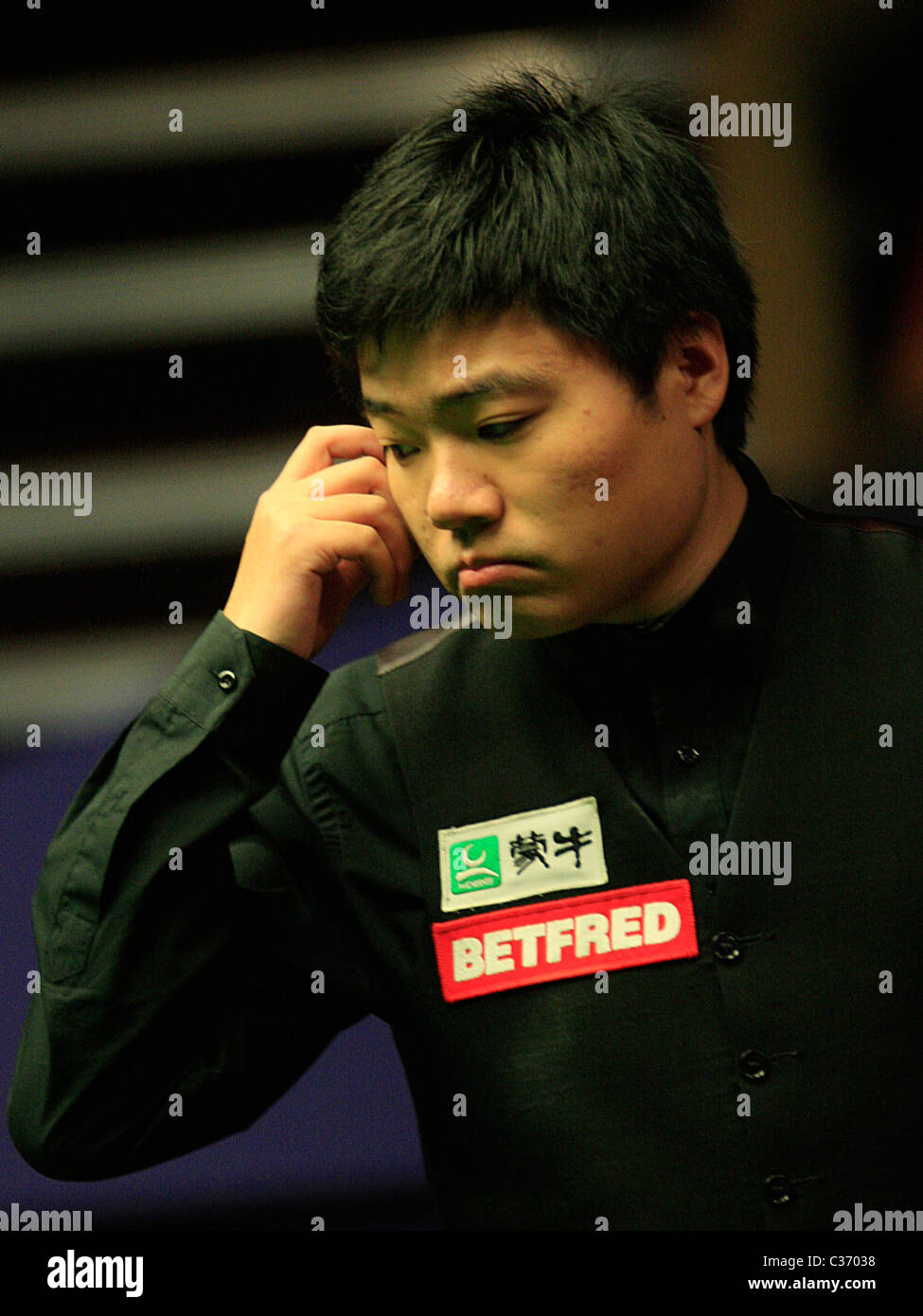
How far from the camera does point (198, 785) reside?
161 centimetres

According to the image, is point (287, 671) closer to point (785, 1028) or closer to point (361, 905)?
point (361, 905)

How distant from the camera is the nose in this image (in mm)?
1435

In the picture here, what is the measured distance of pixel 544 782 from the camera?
166 cm

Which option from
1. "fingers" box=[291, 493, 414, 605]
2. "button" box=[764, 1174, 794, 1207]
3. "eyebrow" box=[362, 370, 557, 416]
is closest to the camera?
"eyebrow" box=[362, 370, 557, 416]

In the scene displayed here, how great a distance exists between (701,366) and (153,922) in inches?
33.0

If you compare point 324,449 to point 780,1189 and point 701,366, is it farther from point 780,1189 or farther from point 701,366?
point 780,1189

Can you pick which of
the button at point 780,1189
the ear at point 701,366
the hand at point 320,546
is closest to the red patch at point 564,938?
the button at point 780,1189

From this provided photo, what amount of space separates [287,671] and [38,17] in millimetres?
1586

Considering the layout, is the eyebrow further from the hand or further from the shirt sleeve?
the shirt sleeve

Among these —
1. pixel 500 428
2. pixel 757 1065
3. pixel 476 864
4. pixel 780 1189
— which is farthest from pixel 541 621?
pixel 780 1189

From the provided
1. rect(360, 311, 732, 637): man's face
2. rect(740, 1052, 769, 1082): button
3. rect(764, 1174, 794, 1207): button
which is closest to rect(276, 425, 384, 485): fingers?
rect(360, 311, 732, 637): man's face

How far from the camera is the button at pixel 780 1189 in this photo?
1.52 meters

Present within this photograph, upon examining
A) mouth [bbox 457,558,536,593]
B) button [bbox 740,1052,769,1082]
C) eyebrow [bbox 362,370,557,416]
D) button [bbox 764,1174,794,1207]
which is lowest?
button [bbox 764,1174,794,1207]
